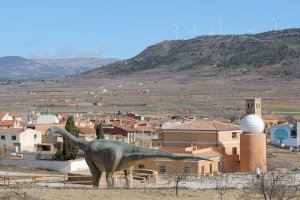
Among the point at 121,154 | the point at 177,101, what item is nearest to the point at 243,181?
the point at 121,154

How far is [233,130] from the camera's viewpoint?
5303 cm

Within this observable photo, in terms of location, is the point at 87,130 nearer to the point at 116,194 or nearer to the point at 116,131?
the point at 116,131

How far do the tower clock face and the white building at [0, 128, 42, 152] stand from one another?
2437cm

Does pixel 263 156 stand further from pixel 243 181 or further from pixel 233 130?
pixel 243 181

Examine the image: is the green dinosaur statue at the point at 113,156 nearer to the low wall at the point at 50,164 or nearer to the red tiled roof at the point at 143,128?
the low wall at the point at 50,164

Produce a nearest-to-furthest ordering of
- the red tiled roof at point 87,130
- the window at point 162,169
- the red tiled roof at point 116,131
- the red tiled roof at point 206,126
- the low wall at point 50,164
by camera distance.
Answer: the window at point 162,169 < the low wall at point 50,164 < the red tiled roof at point 206,126 < the red tiled roof at point 87,130 < the red tiled roof at point 116,131

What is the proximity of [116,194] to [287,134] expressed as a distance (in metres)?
47.0

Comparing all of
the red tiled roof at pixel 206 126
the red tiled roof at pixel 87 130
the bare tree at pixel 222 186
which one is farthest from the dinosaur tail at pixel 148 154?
the red tiled roof at pixel 87 130

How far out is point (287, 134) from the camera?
7050 centimetres

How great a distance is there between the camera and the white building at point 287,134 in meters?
69.8

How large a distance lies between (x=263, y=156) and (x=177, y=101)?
109880mm

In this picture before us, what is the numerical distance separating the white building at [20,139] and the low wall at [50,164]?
11.3 metres

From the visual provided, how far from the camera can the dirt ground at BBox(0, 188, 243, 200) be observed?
24.7 meters

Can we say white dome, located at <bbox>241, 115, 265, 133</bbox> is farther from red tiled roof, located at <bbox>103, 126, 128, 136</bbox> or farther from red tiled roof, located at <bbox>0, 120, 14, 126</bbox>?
red tiled roof, located at <bbox>0, 120, 14, 126</bbox>
